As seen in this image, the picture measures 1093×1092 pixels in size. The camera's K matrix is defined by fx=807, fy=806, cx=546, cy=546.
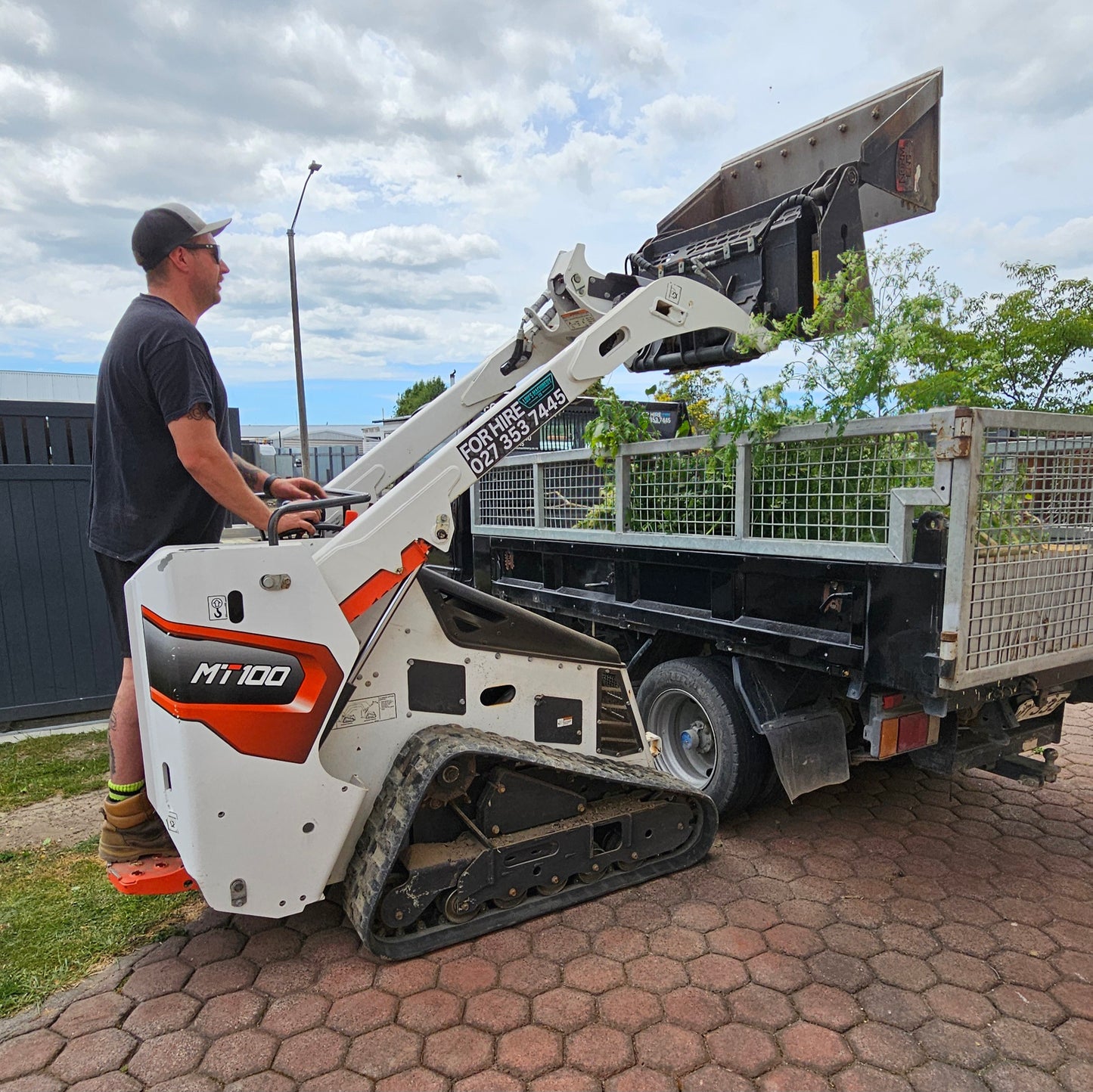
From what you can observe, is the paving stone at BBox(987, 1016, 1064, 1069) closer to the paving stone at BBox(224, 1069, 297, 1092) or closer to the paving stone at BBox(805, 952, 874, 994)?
the paving stone at BBox(805, 952, 874, 994)

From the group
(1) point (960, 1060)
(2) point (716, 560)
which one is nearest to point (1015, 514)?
(2) point (716, 560)

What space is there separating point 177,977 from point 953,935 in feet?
8.83

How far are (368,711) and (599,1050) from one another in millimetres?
1298

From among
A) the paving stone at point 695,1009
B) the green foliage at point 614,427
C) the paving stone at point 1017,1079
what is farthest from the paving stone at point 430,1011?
the green foliage at point 614,427

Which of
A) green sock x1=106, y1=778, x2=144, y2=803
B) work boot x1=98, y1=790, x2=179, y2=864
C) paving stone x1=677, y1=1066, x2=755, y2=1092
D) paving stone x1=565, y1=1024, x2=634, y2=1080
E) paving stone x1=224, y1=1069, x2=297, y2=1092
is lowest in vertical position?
paving stone x1=224, y1=1069, x2=297, y2=1092

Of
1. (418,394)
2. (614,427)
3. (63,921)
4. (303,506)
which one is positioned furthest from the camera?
(418,394)

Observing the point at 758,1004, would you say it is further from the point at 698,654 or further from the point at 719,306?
the point at 719,306

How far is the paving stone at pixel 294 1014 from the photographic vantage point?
244 cm

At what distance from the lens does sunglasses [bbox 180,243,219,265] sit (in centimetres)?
292

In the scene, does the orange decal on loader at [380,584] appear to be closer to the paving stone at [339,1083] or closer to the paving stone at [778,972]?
the paving stone at [339,1083]

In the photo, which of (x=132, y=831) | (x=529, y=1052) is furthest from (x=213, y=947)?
(x=529, y=1052)

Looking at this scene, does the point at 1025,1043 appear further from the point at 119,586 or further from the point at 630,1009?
the point at 119,586

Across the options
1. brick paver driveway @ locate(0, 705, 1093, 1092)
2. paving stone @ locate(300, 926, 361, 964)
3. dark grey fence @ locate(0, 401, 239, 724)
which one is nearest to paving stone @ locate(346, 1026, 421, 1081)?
brick paver driveway @ locate(0, 705, 1093, 1092)

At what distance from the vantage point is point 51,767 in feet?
15.7
